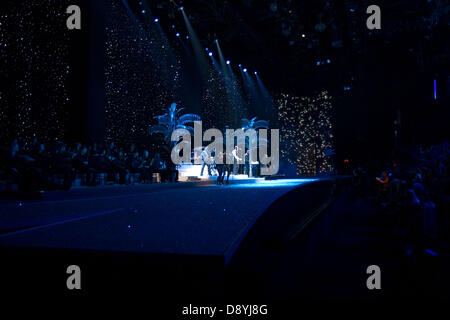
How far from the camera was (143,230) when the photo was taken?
1.74 metres

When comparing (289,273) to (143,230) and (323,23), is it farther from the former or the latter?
(323,23)

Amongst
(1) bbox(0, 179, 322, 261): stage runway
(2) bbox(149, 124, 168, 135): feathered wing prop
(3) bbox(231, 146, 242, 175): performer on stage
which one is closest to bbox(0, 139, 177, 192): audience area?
(2) bbox(149, 124, 168, 135): feathered wing prop

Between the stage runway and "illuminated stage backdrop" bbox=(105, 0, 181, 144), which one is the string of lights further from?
the stage runway

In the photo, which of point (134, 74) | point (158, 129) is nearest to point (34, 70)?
point (134, 74)

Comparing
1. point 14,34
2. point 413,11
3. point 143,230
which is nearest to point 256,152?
point 413,11

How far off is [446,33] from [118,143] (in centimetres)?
1160

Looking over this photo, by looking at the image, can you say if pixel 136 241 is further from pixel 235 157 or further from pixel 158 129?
pixel 235 157

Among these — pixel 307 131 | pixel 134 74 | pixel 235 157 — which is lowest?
pixel 235 157


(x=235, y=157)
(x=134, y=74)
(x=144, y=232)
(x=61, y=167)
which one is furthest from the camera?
(x=235, y=157)

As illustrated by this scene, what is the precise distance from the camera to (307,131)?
60.4 ft

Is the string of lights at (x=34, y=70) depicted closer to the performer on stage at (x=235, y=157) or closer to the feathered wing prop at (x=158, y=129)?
the feathered wing prop at (x=158, y=129)

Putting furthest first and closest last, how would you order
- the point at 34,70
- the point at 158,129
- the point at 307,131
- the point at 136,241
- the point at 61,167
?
the point at 307,131 → the point at 158,129 → the point at 34,70 → the point at 61,167 → the point at 136,241

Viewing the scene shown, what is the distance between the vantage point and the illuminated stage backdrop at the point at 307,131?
18.1m

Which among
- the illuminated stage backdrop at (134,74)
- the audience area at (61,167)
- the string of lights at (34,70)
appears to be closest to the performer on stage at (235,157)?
the illuminated stage backdrop at (134,74)
